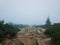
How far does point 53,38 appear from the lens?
97.0 feet

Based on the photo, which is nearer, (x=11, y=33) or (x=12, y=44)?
(x=12, y=44)

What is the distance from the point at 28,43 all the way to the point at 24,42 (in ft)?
1.96

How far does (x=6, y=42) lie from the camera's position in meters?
28.5

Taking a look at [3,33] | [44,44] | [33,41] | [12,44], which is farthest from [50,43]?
[3,33]

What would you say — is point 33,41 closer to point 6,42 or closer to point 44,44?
point 44,44

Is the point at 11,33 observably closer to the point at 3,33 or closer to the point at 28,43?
the point at 3,33

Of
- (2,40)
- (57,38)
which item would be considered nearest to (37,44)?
(57,38)

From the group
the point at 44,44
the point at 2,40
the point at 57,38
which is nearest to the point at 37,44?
the point at 44,44

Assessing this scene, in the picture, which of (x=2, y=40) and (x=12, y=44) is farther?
(x=2, y=40)

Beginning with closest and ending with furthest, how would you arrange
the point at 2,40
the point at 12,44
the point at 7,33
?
the point at 12,44 < the point at 2,40 < the point at 7,33

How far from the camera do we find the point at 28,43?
1158 inches

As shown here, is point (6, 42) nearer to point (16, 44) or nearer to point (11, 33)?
point (16, 44)

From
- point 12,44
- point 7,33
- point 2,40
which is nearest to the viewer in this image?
point 12,44

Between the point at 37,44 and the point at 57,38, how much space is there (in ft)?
10.1
